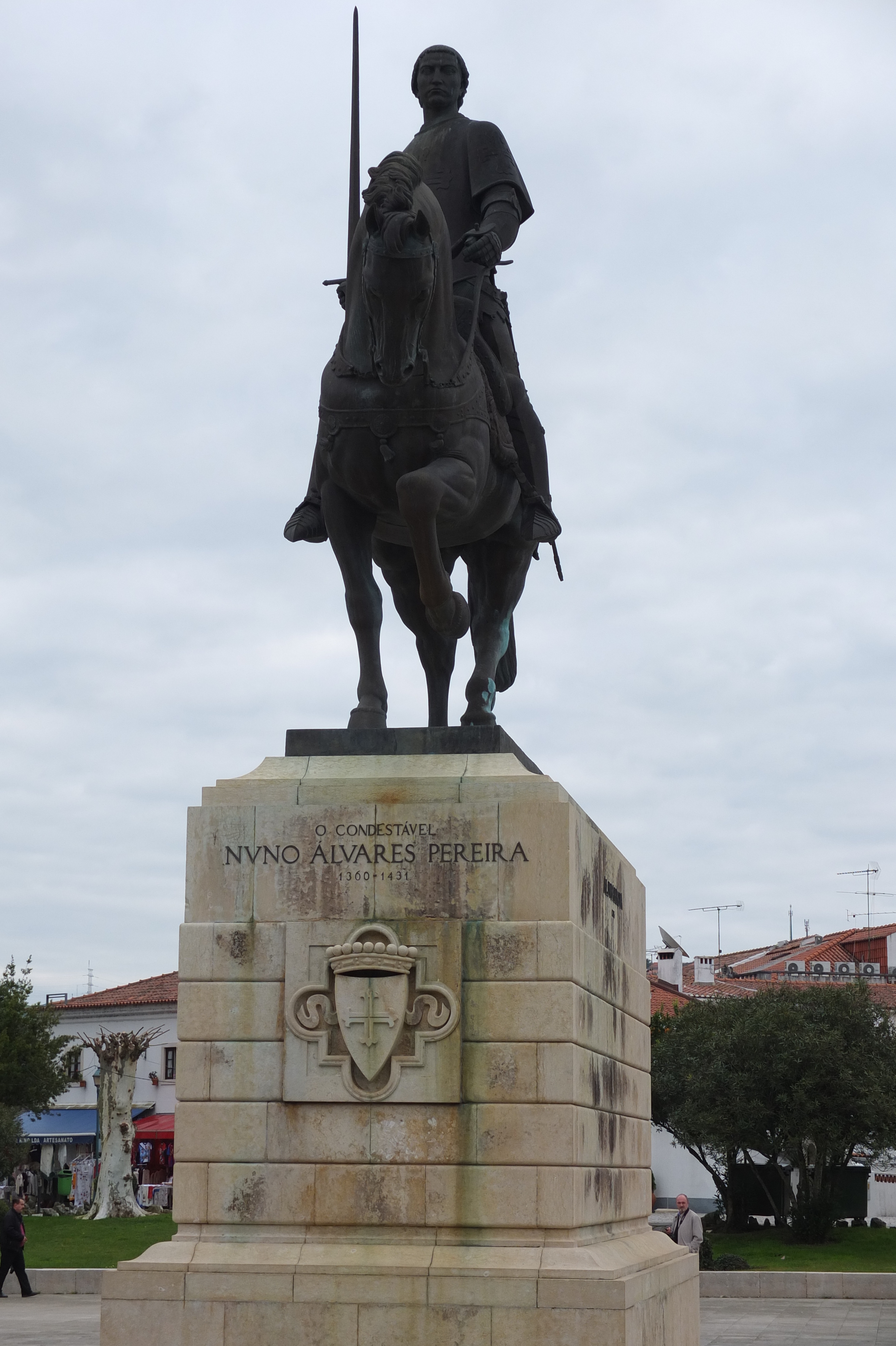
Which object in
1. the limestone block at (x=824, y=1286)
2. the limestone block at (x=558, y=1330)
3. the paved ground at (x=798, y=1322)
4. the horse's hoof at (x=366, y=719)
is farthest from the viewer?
the limestone block at (x=824, y=1286)

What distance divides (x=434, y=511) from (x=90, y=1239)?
3061 cm

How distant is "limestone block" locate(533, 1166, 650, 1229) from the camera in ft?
30.0

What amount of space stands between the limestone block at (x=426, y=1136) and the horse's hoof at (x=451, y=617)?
322 cm

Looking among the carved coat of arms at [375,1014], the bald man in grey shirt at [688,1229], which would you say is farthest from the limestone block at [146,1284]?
the bald man in grey shirt at [688,1229]

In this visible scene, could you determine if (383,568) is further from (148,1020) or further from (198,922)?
(148,1020)

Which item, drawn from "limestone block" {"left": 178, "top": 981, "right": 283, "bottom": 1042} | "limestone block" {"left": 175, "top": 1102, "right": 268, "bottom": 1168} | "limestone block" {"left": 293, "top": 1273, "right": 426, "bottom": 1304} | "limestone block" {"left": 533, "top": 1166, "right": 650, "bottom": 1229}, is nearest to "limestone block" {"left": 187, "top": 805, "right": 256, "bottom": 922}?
"limestone block" {"left": 178, "top": 981, "right": 283, "bottom": 1042}

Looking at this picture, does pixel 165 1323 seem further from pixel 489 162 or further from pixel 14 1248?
pixel 14 1248

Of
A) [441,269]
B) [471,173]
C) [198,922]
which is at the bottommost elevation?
[198,922]

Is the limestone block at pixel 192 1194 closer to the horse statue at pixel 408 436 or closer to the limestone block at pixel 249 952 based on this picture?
the limestone block at pixel 249 952

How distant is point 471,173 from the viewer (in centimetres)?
1173

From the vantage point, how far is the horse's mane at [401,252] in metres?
9.84

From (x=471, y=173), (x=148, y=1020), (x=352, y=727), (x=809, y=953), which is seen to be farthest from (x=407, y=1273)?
(x=809, y=953)

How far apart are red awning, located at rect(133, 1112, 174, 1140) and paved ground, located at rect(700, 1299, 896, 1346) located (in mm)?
40705

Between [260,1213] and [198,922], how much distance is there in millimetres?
1685
